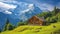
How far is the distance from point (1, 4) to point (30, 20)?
572cm

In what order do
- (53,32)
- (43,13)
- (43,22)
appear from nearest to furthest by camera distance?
(53,32) < (43,22) < (43,13)

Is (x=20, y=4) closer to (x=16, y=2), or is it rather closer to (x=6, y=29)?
(x=16, y=2)

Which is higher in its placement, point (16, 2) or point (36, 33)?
point (16, 2)

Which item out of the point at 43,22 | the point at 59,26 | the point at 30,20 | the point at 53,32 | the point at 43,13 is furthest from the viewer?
the point at 43,13

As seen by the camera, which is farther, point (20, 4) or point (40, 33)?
point (20, 4)

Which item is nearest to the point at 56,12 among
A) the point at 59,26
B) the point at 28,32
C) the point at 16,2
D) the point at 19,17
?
the point at 19,17

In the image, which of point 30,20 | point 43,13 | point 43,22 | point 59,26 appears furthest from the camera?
point 43,13

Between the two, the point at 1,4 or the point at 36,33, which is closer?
the point at 36,33

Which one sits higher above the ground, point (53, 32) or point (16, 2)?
point (16, 2)

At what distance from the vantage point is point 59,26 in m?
28.9

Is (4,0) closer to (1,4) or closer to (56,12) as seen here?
(1,4)

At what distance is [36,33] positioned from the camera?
26094mm

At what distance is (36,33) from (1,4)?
10.9 metres

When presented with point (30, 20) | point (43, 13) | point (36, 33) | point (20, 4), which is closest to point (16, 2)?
point (20, 4)
